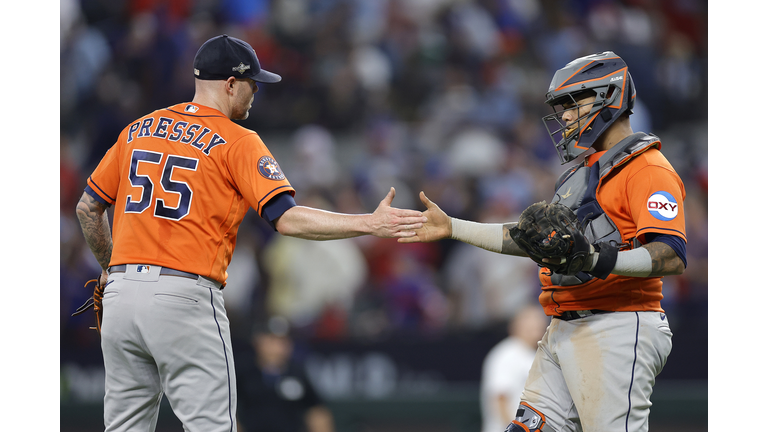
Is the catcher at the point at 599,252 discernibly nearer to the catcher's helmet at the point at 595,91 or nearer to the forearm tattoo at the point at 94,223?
the catcher's helmet at the point at 595,91

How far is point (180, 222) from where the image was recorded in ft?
12.6

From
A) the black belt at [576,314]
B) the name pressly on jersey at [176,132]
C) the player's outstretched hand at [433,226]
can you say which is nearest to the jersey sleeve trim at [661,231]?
the black belt at [576,314]

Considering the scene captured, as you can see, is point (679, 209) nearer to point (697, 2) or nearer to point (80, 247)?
point (80, 247)

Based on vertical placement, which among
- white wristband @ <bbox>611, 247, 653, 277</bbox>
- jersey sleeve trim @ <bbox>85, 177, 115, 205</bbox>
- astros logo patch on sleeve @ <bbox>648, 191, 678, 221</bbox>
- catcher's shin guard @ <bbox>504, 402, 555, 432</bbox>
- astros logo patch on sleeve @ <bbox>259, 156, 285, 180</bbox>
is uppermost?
astros logo patch on sleeve @ <bbox>259, 156, 285, 180</bbox>

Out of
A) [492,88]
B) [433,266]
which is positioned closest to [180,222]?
[433,266]

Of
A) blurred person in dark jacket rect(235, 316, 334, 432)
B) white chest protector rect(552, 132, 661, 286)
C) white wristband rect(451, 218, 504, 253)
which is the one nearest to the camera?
white chest protector rect(552, 132, 661, 286)

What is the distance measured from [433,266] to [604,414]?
5905mm

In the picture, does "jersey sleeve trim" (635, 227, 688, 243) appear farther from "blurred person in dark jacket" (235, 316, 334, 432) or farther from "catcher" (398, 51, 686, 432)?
"blurred person in dark jacket" (235, 316, 334, 432)

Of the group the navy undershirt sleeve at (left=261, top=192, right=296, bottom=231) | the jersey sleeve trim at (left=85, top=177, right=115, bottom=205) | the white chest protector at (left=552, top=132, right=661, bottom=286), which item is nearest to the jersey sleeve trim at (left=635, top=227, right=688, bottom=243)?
the white chest protector at (left=552, top=132, right=661, bottom=286)

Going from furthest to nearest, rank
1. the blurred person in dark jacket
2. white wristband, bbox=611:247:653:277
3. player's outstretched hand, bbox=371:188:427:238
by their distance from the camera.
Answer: the blurred person in dark jacket
player's outstretched hand, bbox=371:188:427:238
white wristband, bbox=611:247:653:277

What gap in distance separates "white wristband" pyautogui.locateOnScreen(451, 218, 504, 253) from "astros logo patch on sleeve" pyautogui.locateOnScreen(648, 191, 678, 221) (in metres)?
0.83

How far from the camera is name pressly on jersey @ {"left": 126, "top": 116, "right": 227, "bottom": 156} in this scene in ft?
12.9

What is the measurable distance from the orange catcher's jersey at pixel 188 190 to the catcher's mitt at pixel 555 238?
1.25m

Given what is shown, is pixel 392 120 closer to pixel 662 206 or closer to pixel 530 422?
pixel 530 422
